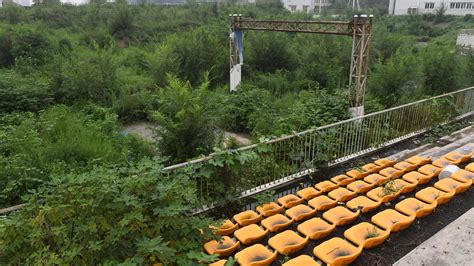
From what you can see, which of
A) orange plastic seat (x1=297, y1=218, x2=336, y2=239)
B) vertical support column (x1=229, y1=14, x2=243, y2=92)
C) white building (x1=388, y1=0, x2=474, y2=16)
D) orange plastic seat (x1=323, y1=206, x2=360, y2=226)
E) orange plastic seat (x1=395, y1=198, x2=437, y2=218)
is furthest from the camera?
white building (x1=388, y1=0, x2=474, y2=16)

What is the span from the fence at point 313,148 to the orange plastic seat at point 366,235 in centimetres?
151

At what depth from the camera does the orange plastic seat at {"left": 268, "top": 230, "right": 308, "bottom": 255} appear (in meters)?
3.48

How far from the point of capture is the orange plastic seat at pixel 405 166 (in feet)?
18.1

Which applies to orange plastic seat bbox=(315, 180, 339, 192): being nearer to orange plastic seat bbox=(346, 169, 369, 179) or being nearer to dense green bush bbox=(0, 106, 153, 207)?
orange plastic seat bbox=(346, 169, 369, 179)

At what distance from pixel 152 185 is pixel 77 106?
26.7ft

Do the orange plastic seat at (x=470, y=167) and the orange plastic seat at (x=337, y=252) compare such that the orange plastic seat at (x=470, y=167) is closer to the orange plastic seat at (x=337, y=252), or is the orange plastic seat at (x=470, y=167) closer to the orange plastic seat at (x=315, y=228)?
the orange plastic seat at (x=315, y=228)

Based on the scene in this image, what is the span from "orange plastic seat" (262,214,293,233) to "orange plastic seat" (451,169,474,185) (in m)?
2.90

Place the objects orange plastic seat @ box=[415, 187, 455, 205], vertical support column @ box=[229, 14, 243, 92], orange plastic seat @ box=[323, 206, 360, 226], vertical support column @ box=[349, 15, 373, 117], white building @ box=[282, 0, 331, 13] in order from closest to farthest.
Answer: orange plastic seat @ box=[323, 206, 360, 226] < orange plastic seat @ box=[415, 187, 455, 205] < vertical support column @ box=[349, 15, 373, 117] < vertical support column @ box=[229, 14, 243, 92] < white building @ box=[282, 0, 331, 13]

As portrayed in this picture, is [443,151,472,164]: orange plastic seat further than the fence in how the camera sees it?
Yes

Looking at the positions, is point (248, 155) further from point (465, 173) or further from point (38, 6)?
point (38, 6)

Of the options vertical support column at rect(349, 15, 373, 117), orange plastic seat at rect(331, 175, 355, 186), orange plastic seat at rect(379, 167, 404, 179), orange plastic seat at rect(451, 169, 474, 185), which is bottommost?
orange plastic seat at rect(331, 175, 355, 186)

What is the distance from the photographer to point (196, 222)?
10.6 feet

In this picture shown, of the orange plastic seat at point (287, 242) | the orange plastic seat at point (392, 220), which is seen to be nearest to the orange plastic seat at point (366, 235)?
the orange plastic seat at point (392, 220)

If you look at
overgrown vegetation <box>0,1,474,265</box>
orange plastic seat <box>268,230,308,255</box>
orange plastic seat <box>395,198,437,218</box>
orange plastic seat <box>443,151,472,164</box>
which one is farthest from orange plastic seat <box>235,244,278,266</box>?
orange plastic seat <box>443,151,472,164</box>
